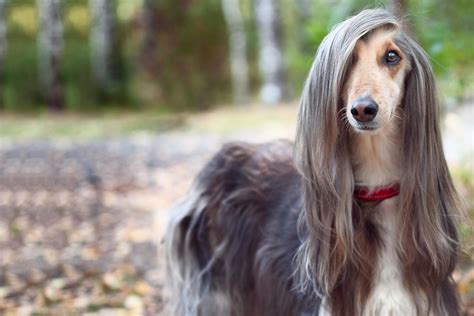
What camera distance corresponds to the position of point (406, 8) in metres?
3.92

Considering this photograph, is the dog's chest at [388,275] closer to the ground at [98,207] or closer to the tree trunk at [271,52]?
the ground at [98,207]

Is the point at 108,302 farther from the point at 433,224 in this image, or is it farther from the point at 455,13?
the point at 455,13

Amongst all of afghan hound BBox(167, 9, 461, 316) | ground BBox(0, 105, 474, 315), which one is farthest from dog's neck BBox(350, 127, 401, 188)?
ground BBox(0, 105, 474, 315)

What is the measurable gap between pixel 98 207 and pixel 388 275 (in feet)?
18.8

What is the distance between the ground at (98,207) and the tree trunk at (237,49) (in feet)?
17.1

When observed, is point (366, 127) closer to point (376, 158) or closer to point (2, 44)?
point (376, 158)

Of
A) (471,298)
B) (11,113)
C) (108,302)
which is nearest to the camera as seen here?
(471,298)

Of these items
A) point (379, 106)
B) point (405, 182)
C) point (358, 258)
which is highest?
point (379, 106)

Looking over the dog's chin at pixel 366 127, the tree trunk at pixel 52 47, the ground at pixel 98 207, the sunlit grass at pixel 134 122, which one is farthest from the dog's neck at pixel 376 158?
the tree trunk at pixel 52 47

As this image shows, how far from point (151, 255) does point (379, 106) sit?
13.0 ft

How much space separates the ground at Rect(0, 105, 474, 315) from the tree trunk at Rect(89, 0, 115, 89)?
180 inches

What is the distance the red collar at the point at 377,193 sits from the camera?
9.40 ft

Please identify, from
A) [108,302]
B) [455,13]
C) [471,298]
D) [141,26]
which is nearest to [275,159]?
[471,298]

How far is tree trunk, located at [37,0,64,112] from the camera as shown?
18.4 metres
